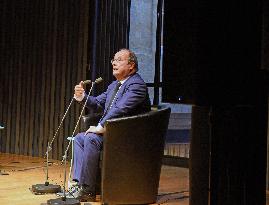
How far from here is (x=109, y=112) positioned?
3.46m

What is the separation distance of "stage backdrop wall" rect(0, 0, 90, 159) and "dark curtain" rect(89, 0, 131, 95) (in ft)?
0.37

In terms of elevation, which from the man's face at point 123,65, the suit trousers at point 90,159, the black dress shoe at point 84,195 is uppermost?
the man's face at point 123,65

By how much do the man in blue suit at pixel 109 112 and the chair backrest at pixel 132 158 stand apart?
20cm

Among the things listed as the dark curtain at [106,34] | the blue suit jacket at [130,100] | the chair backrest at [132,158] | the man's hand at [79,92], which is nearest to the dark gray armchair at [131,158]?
the chair backrest at [132,158]

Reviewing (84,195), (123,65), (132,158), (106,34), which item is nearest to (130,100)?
(123,65)

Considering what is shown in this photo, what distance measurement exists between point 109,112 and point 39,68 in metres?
3.01

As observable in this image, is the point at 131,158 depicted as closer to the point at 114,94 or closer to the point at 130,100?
the point at 130,100

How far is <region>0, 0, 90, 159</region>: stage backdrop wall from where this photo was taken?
19.3ft

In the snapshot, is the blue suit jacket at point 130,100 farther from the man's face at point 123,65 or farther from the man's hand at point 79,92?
the man's hand at point 79,92

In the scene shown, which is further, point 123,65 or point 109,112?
point 123,65

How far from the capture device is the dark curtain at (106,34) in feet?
Result: 18.9

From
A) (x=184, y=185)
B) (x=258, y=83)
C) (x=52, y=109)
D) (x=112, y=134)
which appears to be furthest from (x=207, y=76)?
(x=52, y=109)

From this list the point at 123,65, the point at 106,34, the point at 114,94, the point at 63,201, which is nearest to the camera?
the point at 63,201

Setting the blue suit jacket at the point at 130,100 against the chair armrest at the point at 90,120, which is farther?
the chair armrest at the point at 90,120
